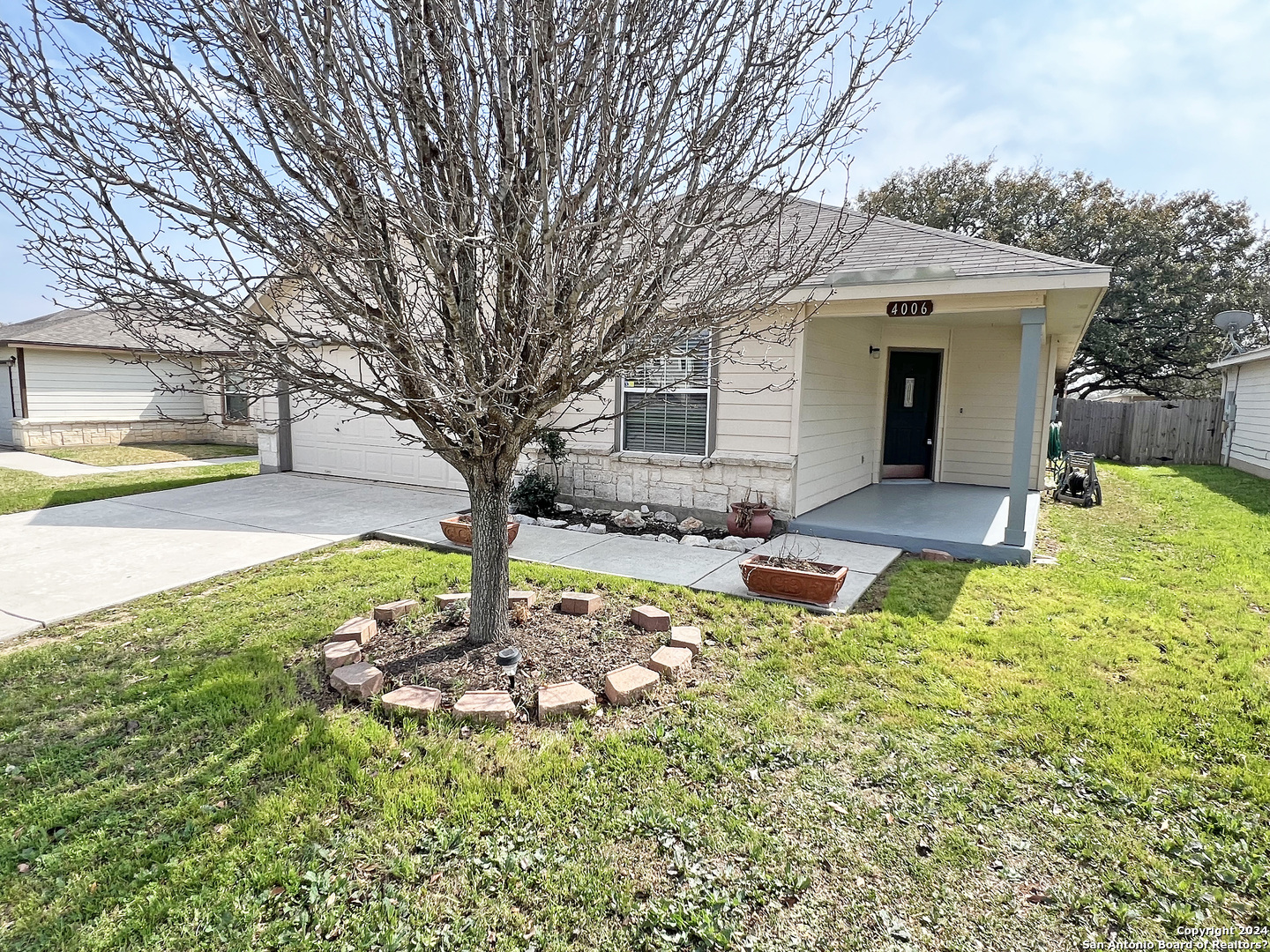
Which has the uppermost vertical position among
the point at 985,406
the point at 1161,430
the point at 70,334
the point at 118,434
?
the point at 70,334

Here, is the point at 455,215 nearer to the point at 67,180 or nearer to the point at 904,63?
the point at 67,180

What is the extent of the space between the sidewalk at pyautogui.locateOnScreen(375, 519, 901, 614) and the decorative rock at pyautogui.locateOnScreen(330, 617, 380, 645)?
2.05m

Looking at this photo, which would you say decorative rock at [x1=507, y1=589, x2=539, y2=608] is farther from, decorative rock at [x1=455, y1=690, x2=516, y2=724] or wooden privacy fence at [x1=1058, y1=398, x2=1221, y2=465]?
wooden privacy fence at [x1=1058, y1=398, x2=1221, y2=465]

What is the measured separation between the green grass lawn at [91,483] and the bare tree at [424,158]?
8006mm

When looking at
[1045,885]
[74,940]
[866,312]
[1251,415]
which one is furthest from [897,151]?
[1251,415]

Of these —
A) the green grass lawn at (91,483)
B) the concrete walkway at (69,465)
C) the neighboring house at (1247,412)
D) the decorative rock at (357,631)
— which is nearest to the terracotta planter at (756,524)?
the decorative rock at (357,631)

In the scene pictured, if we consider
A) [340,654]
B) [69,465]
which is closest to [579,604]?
[340,654]

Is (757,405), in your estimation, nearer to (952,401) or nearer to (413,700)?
(952,401)

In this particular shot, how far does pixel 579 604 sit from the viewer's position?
177 inches

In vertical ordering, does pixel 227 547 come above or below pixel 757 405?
below

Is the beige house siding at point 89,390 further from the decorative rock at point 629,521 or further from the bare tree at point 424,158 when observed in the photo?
the bare tree at point 424,158

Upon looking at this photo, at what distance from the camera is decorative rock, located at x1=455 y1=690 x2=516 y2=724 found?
123 inches

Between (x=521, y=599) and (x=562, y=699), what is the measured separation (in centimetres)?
130

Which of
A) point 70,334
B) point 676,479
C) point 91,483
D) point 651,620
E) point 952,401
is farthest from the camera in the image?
point 70,334
